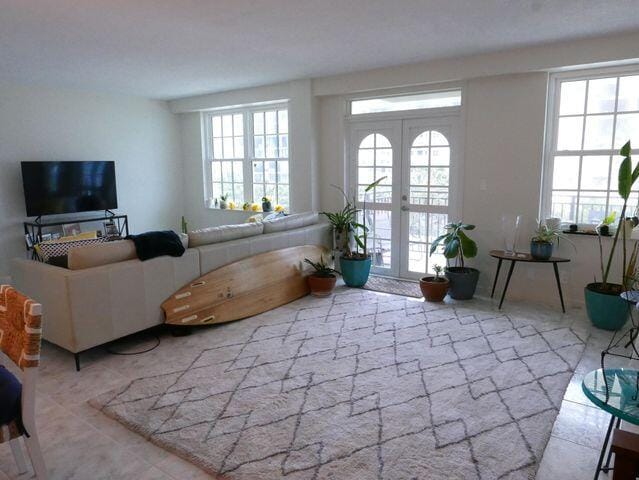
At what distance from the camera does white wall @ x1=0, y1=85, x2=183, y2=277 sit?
545cm

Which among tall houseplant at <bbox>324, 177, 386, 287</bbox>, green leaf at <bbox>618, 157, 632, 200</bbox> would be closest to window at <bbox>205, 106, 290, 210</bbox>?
tall houseplant at <bbox>324, 177, 386, 287</bbox>

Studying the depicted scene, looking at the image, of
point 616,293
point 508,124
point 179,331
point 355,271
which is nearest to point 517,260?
point 616,293

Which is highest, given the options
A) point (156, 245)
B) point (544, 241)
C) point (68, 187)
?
point (68, 187)

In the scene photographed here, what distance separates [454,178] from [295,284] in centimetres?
209

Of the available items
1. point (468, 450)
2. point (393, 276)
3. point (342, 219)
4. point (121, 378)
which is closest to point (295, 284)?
point (342, 219)

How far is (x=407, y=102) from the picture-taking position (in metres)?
5.12

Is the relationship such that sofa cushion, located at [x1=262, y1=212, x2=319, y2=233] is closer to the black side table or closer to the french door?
the french door

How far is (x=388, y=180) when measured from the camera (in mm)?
5316

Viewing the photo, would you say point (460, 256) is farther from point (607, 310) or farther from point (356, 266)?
Result: point (607, 310)

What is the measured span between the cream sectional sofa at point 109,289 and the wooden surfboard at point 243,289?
85 millimetres

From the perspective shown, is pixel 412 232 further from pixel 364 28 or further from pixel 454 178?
pixel 364 28

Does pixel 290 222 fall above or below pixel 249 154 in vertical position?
below

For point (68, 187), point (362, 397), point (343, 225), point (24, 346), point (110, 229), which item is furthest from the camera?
point (110, 229)

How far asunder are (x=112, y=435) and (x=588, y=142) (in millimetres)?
4540
